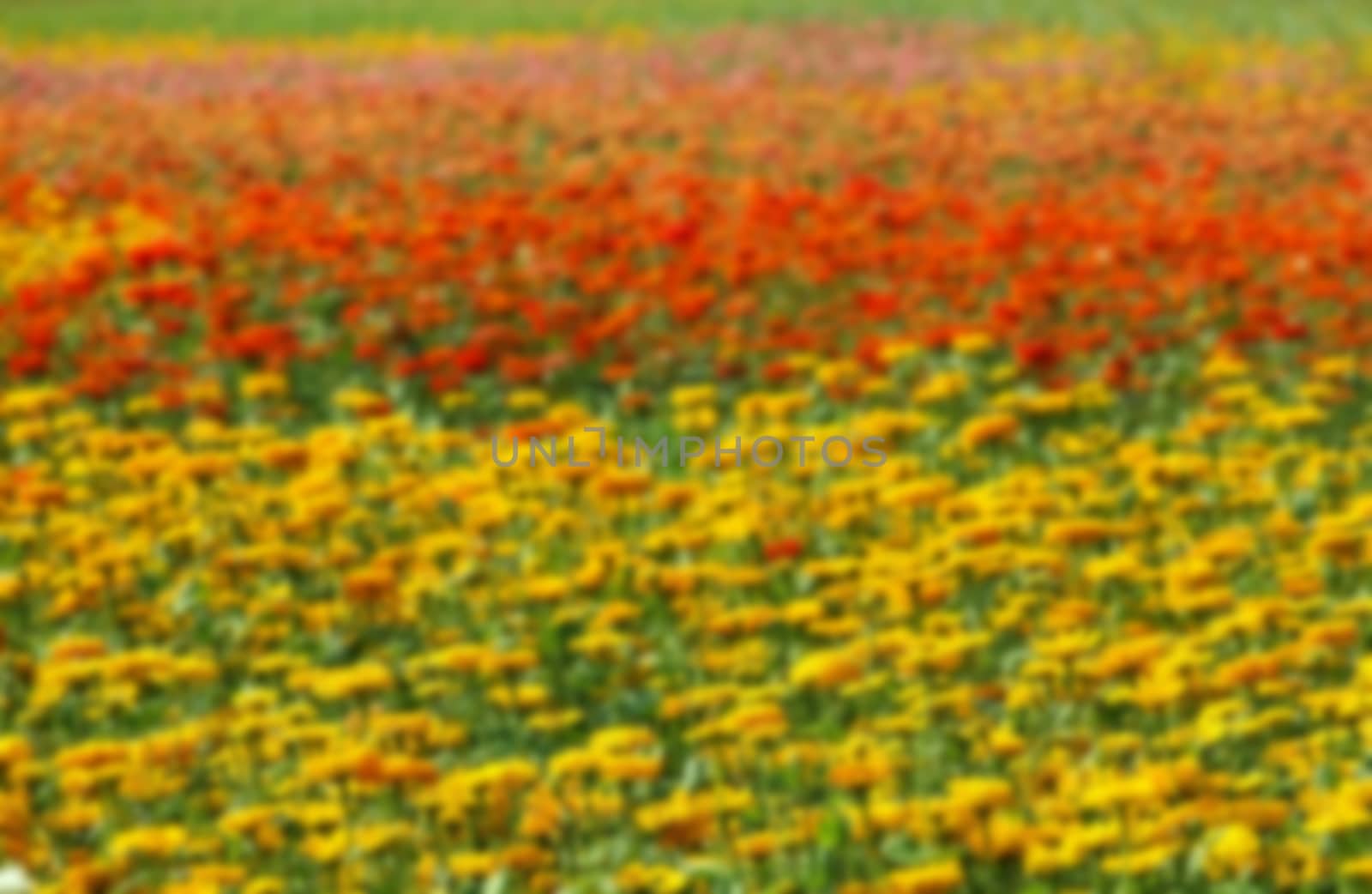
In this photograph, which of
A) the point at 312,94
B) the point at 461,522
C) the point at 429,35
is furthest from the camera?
the point at 429,35

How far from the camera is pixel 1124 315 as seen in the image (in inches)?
347

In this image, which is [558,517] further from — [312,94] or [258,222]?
[312,94]

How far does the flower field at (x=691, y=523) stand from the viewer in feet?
15.5

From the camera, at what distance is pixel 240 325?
868 cm

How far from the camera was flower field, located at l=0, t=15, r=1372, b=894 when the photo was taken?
4730mm

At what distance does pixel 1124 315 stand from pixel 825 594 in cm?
322

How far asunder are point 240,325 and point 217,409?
0.79 meters

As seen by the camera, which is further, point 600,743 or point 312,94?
point 312,94

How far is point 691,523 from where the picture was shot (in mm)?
6332

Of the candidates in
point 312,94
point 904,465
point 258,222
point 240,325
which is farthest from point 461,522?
point 312,94

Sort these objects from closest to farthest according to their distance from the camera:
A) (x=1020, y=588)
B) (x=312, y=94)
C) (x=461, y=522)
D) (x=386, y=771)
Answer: (x=386, y=771) < (x=1020, y=588) < (x=461, y=522) < (x=312, y=94)

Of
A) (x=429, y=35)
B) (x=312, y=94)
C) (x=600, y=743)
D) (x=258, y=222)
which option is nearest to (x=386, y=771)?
(x=600, y=743)

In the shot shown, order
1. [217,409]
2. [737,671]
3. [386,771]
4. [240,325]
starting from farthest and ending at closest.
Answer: [240,325] → [217,409] → [737,671] → [386,771]

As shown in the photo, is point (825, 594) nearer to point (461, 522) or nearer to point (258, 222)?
point (461, 522)
